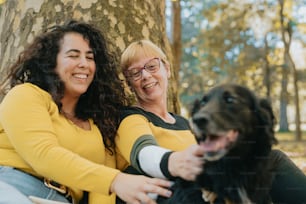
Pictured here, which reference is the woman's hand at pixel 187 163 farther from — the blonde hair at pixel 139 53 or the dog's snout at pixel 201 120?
the blonde hair at pixel 139 53

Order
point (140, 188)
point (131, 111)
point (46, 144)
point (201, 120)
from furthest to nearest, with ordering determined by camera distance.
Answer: point (131, 111) → point (46, 144) → point (140, 188) → point (201, 120)

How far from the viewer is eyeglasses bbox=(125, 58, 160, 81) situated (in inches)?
102

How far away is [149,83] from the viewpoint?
2.59m

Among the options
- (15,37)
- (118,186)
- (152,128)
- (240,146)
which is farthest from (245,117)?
(15,37)

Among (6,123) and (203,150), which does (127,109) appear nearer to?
(6,123)

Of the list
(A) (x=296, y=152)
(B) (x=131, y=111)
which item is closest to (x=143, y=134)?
(B) (x=131, y=111)

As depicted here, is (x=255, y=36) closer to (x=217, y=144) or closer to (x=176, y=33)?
(x=176, y=33)

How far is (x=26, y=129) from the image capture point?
83.1 inches

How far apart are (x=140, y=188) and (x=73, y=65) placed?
80cm

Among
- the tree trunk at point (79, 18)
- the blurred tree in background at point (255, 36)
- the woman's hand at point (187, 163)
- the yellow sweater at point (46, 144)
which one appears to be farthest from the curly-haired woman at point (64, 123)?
the blurred tree in background at point (255, 36)

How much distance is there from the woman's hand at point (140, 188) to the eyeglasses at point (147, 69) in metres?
0.78

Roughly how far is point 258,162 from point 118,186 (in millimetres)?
597

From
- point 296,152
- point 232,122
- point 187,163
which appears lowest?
point 296,152

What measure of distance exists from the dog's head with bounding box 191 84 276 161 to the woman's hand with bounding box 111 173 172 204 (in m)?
0.31
